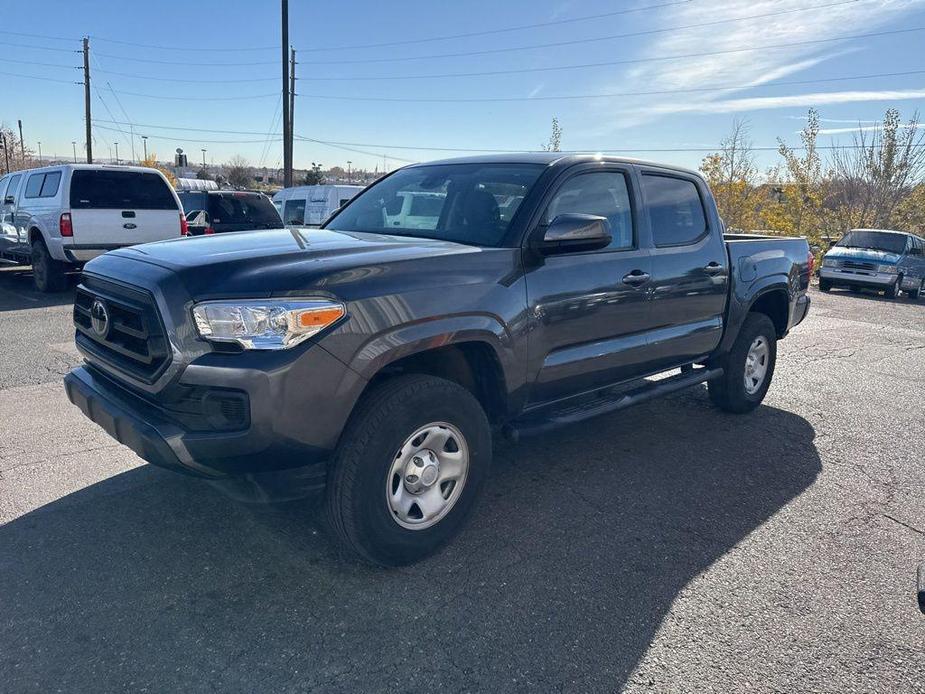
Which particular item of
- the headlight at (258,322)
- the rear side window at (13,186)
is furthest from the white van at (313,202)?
the headlight at (258,322)

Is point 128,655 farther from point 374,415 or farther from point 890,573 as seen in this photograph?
point 890,573

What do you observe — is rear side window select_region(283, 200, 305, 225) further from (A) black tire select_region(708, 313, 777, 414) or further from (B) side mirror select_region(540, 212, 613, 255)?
(B) side mirror select_region(540, 212, 613, 255)

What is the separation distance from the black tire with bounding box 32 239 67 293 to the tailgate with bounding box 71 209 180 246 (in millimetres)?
764

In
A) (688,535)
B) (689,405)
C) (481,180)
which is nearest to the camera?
(688,535)

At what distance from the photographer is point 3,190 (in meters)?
12.8

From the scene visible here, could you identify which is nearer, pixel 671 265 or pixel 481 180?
pixel 481 180

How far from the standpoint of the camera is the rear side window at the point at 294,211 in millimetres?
17250

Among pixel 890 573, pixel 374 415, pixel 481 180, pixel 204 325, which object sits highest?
pixel 481 180

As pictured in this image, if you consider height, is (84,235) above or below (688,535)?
above

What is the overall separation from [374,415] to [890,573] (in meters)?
2.66

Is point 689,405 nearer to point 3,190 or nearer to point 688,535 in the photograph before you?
point 688,535

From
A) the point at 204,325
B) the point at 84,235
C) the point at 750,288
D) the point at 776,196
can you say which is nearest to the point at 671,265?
the point at 750,288

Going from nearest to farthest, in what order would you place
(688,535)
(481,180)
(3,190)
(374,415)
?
(374,415) → (688,535) → (481,180) → (3,190)

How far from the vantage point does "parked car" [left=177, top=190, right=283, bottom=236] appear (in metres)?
12.5
